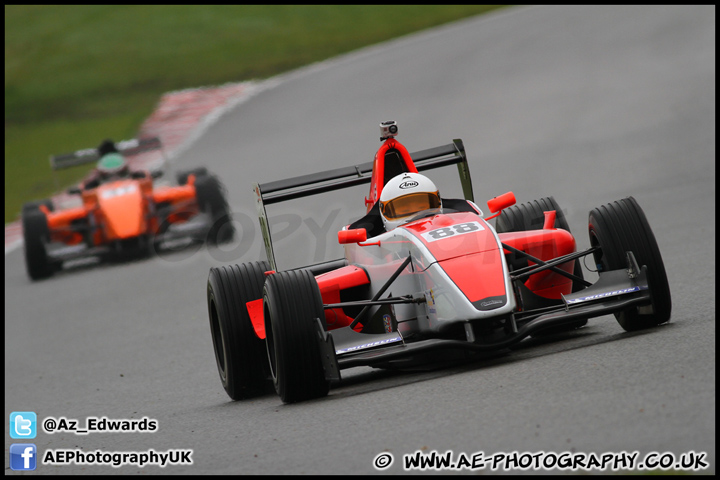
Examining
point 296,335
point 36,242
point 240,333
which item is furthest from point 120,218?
point 296,335

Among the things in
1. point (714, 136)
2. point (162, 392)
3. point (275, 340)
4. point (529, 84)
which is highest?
point (529, 84)

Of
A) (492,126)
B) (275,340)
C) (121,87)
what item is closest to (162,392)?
(275,340)

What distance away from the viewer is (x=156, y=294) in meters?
16.1

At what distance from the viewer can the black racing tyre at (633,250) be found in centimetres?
786

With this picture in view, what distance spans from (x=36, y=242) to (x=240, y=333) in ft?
35.2

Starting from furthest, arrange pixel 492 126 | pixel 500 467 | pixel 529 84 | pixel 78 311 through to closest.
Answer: pixel 529 84
pixel 492 126
pixel 78 311
pixel 500 467

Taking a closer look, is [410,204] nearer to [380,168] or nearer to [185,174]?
[380,168]

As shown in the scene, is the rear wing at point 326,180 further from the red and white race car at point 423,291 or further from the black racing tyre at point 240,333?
the black racing tyre at point 240,333

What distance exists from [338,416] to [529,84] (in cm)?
2487

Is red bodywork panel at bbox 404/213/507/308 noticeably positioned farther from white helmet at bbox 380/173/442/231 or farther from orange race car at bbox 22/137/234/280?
orange race car at bbox 22/137/234/280

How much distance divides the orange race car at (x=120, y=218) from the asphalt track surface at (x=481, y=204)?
425mm

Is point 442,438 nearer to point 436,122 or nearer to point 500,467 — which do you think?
point 500,467

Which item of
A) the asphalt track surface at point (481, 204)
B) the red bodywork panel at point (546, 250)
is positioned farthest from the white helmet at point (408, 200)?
the asphalt track surface at point (481, 204)

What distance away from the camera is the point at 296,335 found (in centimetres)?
765
